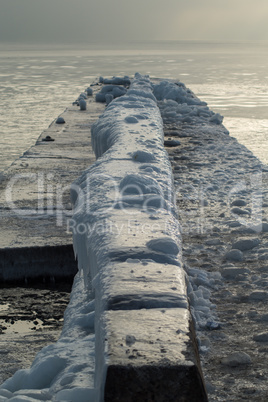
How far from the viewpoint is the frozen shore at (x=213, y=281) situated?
1.94 meters

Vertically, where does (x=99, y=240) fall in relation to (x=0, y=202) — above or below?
above

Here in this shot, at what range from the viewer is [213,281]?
287 cm

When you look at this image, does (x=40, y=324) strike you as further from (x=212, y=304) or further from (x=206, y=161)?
(x=206, y=161)

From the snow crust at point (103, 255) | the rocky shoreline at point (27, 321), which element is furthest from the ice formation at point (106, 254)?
the rocky shoreline at point (27, 321)

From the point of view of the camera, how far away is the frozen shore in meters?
1.94

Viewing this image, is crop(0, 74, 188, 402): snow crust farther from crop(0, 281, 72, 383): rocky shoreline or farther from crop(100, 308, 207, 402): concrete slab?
crop(0, 281, 72, 383): rocky shoreline

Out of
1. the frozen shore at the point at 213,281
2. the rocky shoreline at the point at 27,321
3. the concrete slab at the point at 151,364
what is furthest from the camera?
the rocky shoreline at the point at 27,321

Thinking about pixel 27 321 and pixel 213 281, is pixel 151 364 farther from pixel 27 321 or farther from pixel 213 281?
pixel 27 321

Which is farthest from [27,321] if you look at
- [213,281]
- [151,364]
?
[151,364]

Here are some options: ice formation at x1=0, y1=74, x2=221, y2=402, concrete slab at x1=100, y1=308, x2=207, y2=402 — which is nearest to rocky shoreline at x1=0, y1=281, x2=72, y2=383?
ice formation at x1=0, y1=74, x2=221, y2=402

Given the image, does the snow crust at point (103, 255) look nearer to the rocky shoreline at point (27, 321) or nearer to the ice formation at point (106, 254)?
the ice formation at point (106, 254)

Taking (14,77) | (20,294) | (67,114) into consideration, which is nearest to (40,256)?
(20,294)

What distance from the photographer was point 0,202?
4.41 m

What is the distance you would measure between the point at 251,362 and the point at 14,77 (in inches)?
813
